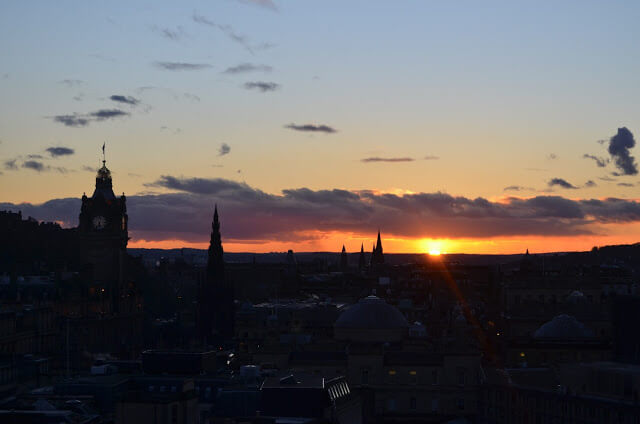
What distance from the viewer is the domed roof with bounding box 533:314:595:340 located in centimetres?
16175

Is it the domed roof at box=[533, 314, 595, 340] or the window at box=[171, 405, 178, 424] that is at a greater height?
the domed roof at box=[533, 314, 595, 340]

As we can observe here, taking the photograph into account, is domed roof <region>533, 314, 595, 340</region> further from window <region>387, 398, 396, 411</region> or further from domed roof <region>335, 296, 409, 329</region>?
window <region>387, 398, 396, 411</region>

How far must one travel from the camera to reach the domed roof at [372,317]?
154000 millimetres

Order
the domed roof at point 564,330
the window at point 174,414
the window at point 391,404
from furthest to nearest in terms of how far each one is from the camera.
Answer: the domed roof at point 564,330 < the window at point 391,404 < the window at point 174,414

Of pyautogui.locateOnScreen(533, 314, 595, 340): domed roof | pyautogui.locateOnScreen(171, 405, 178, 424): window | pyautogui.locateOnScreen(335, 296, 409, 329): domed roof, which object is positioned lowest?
pyautogui.locateOnScreen(171, 405, 178, 424): window

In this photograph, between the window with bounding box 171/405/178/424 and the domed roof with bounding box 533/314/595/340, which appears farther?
the domed roof with bounding box 533/314/595/340

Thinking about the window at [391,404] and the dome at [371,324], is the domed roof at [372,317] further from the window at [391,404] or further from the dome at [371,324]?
the window at [391,404]

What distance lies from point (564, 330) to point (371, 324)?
24.2 m

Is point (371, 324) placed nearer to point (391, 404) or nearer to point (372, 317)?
point (372, 317)

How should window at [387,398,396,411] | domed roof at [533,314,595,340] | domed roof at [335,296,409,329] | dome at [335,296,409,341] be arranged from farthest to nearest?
domed roof at [533,314,595,340], domed roof at [335,296,409,329], dome at [335,296,409,341], window at [387,398,396,411]

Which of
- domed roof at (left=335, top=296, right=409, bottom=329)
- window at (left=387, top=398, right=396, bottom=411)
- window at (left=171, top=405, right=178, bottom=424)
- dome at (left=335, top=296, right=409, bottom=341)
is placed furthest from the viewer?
domed roof at (left=335, top=296, right=409, bottom=329)

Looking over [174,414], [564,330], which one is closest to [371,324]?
[564,330]

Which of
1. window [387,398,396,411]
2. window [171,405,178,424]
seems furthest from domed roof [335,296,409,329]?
window [171,405,178,424]

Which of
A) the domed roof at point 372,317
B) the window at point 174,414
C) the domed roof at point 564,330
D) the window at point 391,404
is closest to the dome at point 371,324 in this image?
the domed roof at point 372,317
